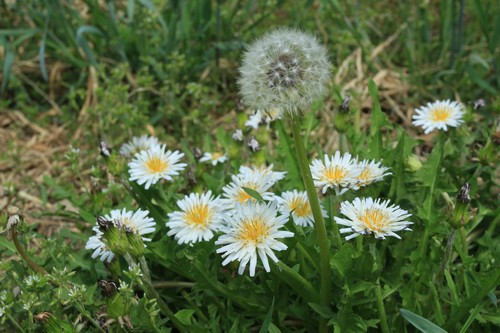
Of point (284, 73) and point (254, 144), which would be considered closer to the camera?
point (284, 73)

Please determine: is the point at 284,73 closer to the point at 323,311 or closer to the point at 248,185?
the point at 248,185

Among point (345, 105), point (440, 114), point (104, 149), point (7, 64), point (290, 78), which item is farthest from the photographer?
point (7, 64)

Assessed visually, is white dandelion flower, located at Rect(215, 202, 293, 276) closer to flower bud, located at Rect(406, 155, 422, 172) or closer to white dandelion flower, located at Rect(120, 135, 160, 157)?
flower bud, located at Rect(406, 155, 422, 172)

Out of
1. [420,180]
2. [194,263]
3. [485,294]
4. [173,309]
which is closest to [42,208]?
[173,309]

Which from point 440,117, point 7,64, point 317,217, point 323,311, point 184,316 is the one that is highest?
point 7,64

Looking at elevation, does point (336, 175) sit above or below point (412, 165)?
below

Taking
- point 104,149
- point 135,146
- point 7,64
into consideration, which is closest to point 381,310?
point 104,149

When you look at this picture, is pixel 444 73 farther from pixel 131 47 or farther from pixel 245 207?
pixel 245 207
